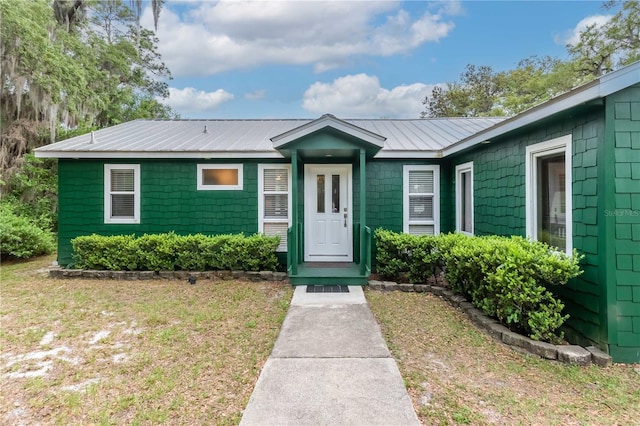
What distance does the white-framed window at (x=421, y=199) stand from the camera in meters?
7.21

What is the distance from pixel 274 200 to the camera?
7289 mm

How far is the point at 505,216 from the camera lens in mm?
5137

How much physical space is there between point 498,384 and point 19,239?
1084 cm

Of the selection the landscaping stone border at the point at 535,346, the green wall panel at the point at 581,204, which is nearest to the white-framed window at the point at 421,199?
the green wall panel at the point at 581,204

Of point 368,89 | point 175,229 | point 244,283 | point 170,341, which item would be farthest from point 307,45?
point 170,341

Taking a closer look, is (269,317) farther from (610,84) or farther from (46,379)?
(610,84)

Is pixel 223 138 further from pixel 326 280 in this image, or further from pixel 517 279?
pixel 517 279

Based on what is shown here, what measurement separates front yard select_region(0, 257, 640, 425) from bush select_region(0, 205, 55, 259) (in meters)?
4.02

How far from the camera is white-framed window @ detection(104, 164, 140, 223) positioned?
23.9 ft

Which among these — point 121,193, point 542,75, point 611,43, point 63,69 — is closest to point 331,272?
point 121,193

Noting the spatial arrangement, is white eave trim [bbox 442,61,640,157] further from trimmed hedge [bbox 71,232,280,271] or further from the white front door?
trimmed hedge [bbox 71,232,280,271]

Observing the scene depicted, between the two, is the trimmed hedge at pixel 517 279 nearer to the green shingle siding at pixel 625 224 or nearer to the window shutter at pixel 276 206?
the green shingle siding at pixel 625 224

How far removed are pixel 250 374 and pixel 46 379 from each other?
6.19 ft

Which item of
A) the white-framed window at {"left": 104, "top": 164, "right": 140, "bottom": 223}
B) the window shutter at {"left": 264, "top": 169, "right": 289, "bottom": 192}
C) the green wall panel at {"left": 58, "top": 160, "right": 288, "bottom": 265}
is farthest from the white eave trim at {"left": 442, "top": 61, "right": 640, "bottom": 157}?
the white-framed window at {"left": 104, "top": 164, "right": 140, "bottom": 223}
